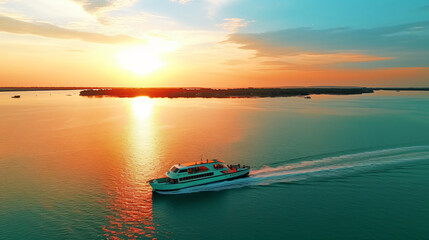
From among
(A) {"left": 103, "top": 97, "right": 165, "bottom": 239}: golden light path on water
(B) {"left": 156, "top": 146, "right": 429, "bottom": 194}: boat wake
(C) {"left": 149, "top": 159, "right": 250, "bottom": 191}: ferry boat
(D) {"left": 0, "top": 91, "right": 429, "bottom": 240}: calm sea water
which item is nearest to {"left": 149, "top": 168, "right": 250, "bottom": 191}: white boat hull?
(C) {"left": 149, "top": 159, "right": 250, "bottom": 191}: ferry boat

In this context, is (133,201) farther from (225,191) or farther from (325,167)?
(325,167)

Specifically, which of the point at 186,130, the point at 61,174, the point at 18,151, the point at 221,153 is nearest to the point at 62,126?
the point at 18,151

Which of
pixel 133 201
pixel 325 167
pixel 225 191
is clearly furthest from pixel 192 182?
pixel 325 167

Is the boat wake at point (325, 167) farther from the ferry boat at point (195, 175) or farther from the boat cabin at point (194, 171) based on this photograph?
the boat cabin at point (194, 171)

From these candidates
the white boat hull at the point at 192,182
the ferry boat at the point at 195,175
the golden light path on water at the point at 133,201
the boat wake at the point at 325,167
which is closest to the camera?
the golden light path on water at the point at 133,201

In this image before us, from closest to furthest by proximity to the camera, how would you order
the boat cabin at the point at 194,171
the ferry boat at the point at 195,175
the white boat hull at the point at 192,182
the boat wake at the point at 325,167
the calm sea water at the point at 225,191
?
the calm sea water at the point at 225,191, the white boat hull at the point at 192,182, the ferry boat at the point at 195,175, the boat cabin at the point at 194,171, the boat wake at the point at 325,167

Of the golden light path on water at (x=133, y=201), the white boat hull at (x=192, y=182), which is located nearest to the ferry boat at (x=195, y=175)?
the white boat hull at (x=192, y=182)

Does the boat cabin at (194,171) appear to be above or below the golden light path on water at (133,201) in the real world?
above

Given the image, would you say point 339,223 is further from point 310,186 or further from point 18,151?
point 18,151
